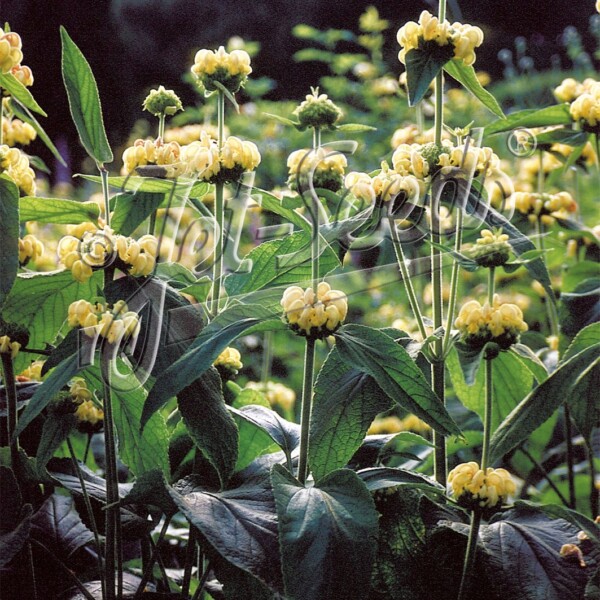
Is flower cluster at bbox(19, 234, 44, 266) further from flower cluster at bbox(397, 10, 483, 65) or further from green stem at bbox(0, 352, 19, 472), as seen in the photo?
flower cluster at bbox(397, 10, 483, 65)

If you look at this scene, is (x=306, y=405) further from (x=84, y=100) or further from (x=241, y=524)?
(x=84, y=100)

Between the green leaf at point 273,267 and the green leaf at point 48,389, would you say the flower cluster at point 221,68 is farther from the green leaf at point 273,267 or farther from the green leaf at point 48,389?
the green leaf at point 48,389

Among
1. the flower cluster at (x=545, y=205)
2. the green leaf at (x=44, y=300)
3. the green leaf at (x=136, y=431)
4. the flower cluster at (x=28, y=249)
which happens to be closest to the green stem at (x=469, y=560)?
the green leaf at (x=136, y=431)

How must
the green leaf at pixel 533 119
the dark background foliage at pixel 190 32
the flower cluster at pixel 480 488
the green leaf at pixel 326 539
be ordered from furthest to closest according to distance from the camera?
the dark background foliage at pixel 190 32
the green leaf at pixel 533 119
the flower cluster at pixel 480 488
the green leaf at pixel 326 539

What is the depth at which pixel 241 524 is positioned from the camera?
1.90 feet

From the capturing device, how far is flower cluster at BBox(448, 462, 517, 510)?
0.62 metres

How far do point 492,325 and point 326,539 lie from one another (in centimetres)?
23

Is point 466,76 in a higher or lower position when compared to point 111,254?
higher

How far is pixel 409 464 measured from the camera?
3.09ft

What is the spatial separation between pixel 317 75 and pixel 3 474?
397cm

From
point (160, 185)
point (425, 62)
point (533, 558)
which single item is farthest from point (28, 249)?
point (533, 558)

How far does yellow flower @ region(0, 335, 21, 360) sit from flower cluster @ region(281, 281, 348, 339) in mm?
220

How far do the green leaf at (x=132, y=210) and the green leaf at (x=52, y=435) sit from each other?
154 mm

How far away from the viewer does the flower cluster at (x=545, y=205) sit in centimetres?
106
